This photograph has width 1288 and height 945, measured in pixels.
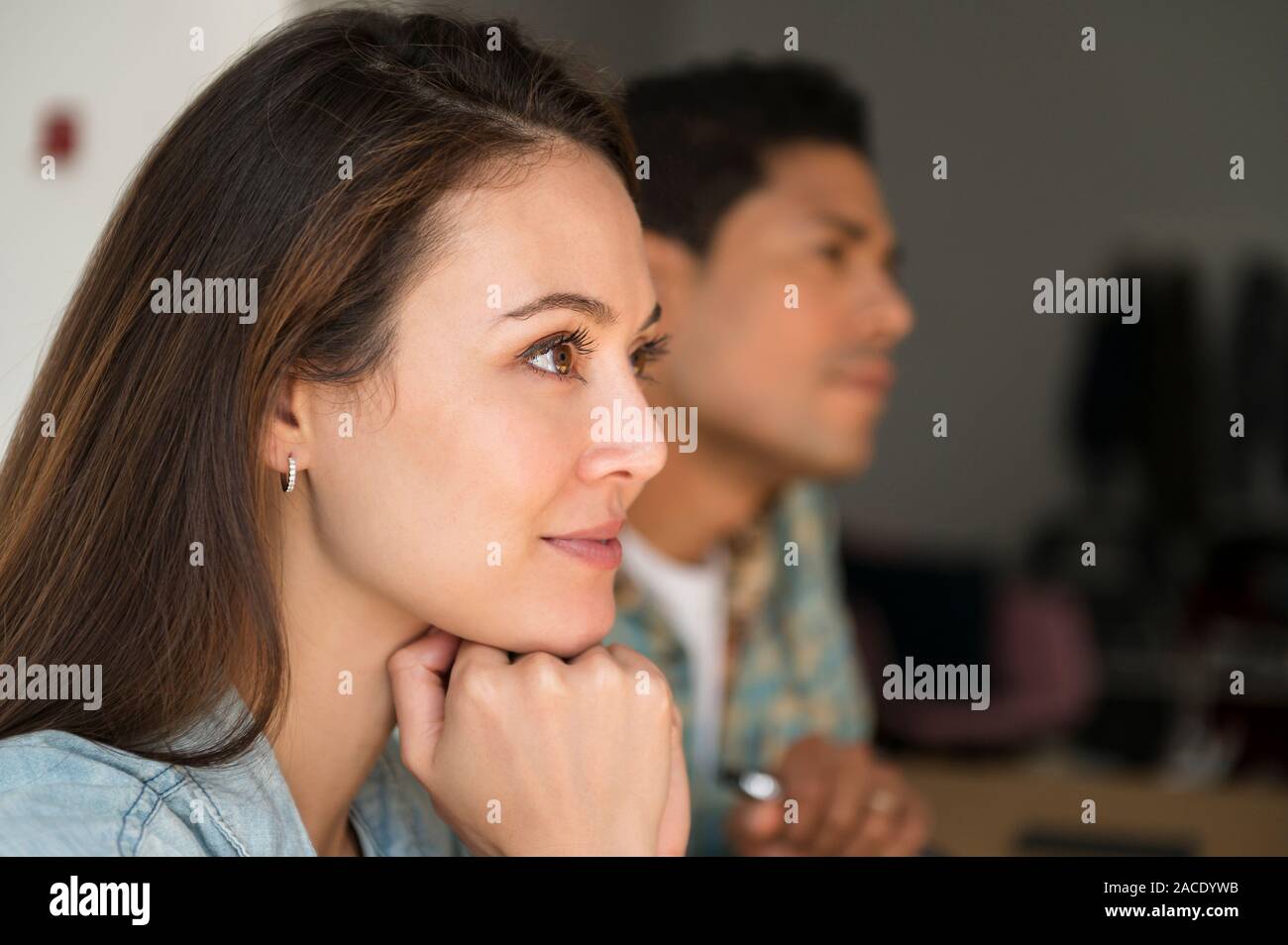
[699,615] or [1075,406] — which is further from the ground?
[1075,406]

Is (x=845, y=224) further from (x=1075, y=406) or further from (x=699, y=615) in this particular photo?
(x=1075, y=406)

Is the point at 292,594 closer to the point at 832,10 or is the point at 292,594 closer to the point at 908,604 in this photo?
the point at 908,604

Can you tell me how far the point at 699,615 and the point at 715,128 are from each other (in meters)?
0.65

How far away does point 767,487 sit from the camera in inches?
68.4

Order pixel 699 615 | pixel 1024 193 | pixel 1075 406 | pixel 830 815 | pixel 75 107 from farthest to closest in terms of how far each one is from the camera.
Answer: pixel 1024 193 < pixel 1075 406 < pixel 699 615 < pixel 75 107 < pixel 830 815

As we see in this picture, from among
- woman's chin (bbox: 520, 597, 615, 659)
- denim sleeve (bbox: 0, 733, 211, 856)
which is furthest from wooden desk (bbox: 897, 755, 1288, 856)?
denim sleeve (bbox: 0, 733, 211, 856)

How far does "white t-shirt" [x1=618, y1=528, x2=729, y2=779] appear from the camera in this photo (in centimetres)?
161

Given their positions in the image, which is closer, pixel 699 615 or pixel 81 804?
pixel 81 804

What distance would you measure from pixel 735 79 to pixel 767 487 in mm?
567

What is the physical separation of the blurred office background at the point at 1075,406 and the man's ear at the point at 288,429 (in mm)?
1080

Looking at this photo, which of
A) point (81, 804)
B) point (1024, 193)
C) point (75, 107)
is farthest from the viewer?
point (1024, 193)

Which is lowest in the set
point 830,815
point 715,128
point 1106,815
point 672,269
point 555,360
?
point 1106,815

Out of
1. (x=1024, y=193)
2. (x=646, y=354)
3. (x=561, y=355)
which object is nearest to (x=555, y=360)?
(x=561, y=355)

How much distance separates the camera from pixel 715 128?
154 cm
